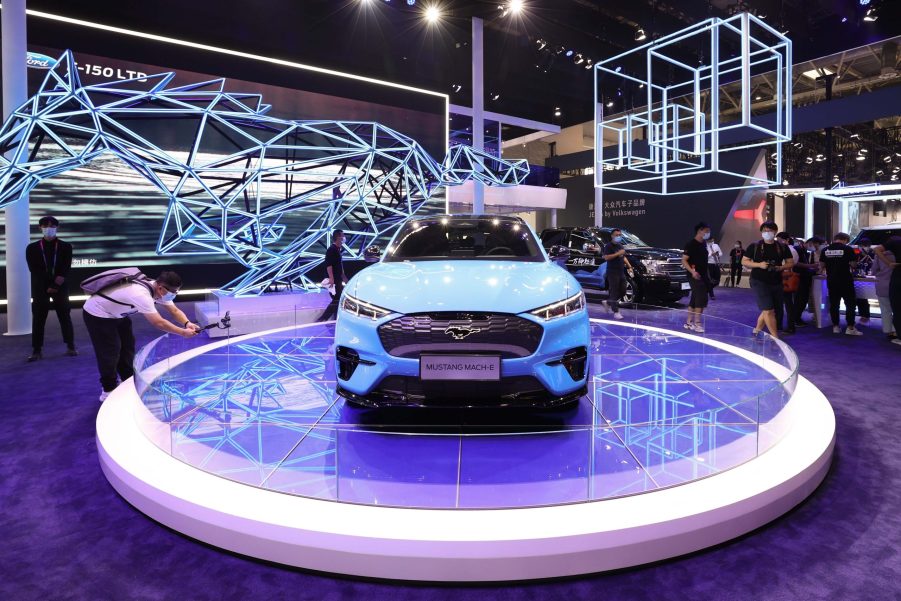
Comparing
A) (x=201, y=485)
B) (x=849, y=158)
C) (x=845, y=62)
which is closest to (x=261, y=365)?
(x=201, y=485)

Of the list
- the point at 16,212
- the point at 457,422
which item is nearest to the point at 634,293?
the point at 457,422

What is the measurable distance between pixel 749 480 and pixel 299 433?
2304mm

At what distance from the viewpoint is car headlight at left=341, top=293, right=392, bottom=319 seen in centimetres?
273

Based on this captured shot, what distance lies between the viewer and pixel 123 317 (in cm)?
428

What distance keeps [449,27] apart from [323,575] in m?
14.9

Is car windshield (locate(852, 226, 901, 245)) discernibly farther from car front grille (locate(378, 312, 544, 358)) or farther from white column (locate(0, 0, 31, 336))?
white column (locate(0, 0, 31, 336))

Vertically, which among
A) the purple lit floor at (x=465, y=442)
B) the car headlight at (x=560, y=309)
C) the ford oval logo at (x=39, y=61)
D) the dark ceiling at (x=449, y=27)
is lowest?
the purple lit floor at (x=465, y=442)

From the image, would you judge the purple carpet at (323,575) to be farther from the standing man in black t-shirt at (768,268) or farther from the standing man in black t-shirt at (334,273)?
the standing man in black t-shirt at (334,273)

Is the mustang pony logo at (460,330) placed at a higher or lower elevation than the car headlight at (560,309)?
lower

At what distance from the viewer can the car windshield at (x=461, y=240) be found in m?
3.90

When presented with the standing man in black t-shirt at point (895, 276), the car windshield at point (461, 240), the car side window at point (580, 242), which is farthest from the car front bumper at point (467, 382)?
the car side window at point (580, 242)

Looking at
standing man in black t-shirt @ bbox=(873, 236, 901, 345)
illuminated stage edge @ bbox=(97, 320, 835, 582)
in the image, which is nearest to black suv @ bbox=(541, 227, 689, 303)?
standing man in black t-shirt @ bbox=(873, 236, 901, 345)

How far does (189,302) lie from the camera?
37.5ft

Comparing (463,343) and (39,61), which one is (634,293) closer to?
(463,343)
